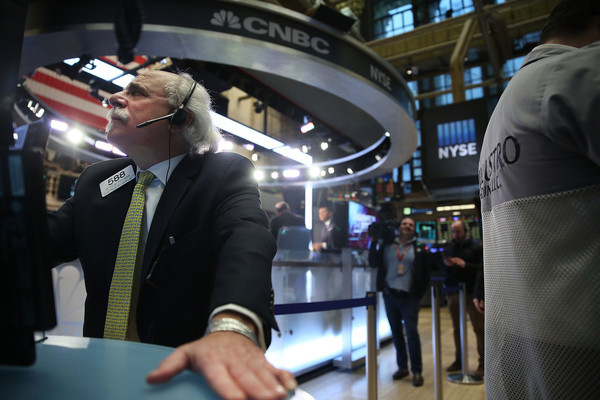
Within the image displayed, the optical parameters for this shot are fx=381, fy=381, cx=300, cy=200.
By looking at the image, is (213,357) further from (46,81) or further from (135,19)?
(46,81)

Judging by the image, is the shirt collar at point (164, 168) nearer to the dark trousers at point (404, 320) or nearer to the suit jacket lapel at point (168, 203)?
the suit jacket lapel at point (168, 203)

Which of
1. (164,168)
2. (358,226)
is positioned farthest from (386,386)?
(358,226)

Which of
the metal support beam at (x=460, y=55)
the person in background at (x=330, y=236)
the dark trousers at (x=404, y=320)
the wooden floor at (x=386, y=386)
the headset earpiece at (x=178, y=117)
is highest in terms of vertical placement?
the metal support beam at (x=460, y=55)

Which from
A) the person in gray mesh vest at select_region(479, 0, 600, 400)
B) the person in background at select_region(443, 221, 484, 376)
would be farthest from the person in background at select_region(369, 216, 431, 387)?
the person in gray mesh vest at select_region(479, 0, 600, 400)

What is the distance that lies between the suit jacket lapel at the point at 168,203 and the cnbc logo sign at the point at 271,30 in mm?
2317

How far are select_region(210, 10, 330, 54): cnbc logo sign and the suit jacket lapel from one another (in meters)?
2.32

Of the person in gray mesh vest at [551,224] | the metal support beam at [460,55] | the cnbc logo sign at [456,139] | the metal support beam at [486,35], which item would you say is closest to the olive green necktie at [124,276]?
the person in gray mesh vest at [551,224]

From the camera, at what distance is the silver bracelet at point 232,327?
583 mm

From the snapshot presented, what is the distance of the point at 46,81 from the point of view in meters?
6.26

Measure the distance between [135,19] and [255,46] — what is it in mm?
1692

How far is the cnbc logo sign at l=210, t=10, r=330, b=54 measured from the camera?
3.05 m

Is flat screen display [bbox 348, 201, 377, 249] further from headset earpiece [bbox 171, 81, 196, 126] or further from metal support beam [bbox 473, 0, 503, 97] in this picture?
headset earpiece [bbox 171, 81, 196, 126]

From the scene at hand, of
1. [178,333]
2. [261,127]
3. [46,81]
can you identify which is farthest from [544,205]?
[46,81]

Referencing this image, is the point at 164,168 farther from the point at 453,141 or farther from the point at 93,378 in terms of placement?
the point at 453,141
